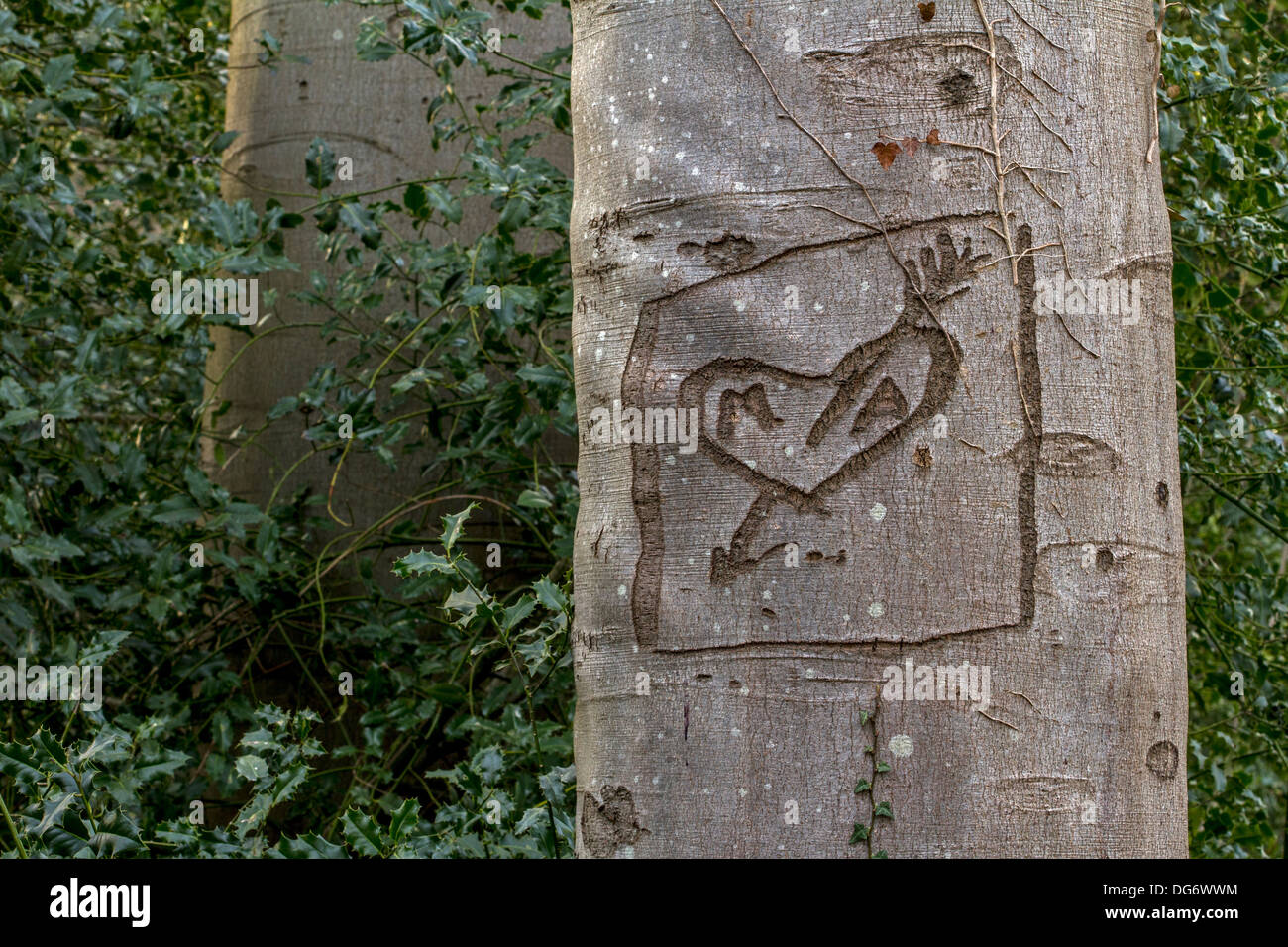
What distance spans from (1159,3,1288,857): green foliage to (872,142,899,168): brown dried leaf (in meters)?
1.29

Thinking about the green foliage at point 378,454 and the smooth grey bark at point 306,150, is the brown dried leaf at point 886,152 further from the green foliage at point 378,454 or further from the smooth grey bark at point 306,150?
the smooth grey bark at point 306,150

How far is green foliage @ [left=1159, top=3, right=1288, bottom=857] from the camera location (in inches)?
96.5

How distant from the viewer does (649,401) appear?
1.32 m

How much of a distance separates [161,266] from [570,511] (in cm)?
164

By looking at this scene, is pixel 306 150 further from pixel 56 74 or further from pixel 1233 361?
pixel 1233 361

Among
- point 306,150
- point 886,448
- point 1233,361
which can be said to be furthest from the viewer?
point 306,150

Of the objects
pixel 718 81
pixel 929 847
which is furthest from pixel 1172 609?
pixel 718 81

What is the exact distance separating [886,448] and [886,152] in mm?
320

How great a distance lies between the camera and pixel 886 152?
1.28m

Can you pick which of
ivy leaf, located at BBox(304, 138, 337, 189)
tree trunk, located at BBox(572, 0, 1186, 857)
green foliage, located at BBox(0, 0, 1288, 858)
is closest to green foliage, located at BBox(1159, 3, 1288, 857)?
green foliage, located at BBox(0, 0, 1288, 858)

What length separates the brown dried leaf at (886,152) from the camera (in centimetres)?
128

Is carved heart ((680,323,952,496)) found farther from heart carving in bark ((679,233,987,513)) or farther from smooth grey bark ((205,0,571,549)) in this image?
smooth grey bark ((205,0,571,549))

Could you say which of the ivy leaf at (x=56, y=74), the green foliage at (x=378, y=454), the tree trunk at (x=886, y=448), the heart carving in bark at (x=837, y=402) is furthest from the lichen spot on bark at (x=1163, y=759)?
the ivy leaf at (x=56, y=74)

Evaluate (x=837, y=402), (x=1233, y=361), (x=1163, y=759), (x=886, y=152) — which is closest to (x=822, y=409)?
(x=837, y=402)
